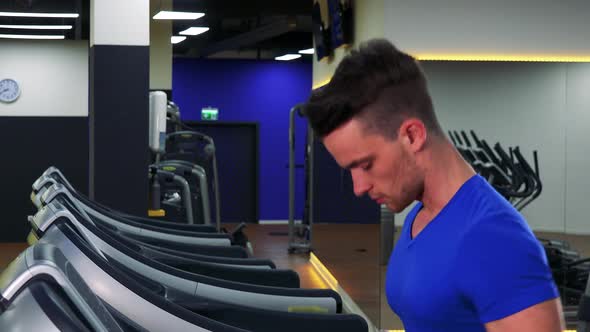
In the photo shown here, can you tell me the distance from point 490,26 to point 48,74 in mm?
6592

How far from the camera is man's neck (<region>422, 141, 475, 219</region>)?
151cm

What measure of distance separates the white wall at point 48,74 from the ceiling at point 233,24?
0.32m

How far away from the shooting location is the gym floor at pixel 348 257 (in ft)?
21.5

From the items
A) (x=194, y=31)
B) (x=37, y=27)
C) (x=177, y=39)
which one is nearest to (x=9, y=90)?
(x=37, y=27)

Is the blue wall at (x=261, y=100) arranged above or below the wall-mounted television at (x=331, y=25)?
below

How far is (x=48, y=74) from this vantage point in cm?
1159

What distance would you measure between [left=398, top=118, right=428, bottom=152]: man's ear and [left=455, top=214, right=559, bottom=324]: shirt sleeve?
168 millimetres

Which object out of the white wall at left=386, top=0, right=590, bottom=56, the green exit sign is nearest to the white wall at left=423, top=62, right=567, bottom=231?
the white wall at left=386, top=0, right=590, bottom=56

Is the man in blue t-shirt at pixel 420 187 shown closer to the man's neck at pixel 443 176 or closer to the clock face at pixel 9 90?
the man's neck at pixel 443 176

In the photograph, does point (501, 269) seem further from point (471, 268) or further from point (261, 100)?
point (261, 100)

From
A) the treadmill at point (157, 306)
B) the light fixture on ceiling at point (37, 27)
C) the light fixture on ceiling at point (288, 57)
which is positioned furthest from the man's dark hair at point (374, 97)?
the light fixture on ceiling at point (288, 57)

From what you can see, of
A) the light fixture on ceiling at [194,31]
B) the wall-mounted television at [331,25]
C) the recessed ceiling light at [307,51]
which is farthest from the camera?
the recessed ceiling light at [307,51]

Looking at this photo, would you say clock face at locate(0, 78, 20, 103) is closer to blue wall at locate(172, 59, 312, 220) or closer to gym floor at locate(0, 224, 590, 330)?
gym floor at locate(0, 224, 590, 330)

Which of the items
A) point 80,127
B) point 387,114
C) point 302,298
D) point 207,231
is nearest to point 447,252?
point 387,114
